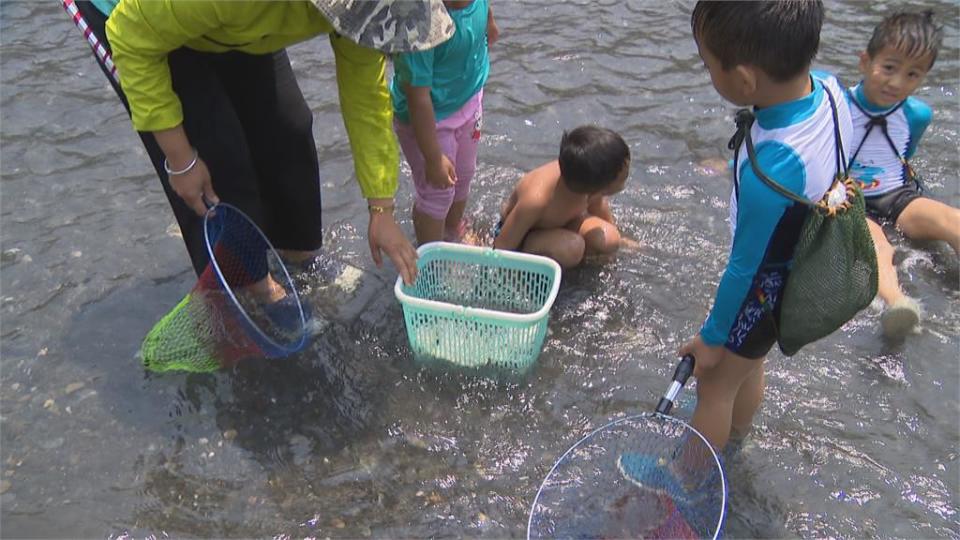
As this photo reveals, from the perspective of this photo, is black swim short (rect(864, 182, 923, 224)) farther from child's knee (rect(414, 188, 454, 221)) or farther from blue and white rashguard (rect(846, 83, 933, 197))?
child's knee (rect(414, 188, 454, 221))

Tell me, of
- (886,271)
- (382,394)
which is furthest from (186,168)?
(886,271)

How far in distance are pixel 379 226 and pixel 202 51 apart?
33.1 inches

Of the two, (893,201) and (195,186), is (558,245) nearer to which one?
(195,186)

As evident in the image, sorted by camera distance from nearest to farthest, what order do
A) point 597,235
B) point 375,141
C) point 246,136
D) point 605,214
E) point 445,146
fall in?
point 375,141
point 246,136
point 445,146
point 597,235
point 605,214

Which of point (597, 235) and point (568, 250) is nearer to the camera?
point (568, 250)

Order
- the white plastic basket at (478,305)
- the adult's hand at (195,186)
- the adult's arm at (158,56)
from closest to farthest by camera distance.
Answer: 1. the adult's arm at (158,56)
2. the adult's hand at (195,186)
3. the white plastic basket at (478,305)

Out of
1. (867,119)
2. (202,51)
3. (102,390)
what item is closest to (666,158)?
(867,119)

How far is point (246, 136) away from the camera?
9.98 feet

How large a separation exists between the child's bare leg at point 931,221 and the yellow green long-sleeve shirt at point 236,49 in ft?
8.95

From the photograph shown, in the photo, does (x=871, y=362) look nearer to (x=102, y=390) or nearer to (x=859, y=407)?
(x=859, y=407)

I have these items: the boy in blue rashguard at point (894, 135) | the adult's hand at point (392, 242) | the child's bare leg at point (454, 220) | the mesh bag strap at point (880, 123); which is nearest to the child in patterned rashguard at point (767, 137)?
the adult's hand at point (392, 242)

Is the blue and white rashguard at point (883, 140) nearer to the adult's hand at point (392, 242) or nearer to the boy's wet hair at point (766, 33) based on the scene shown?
the boy's wet hair at point (766, 33)

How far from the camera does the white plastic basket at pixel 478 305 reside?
292 cm

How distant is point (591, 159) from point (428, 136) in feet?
2.36
